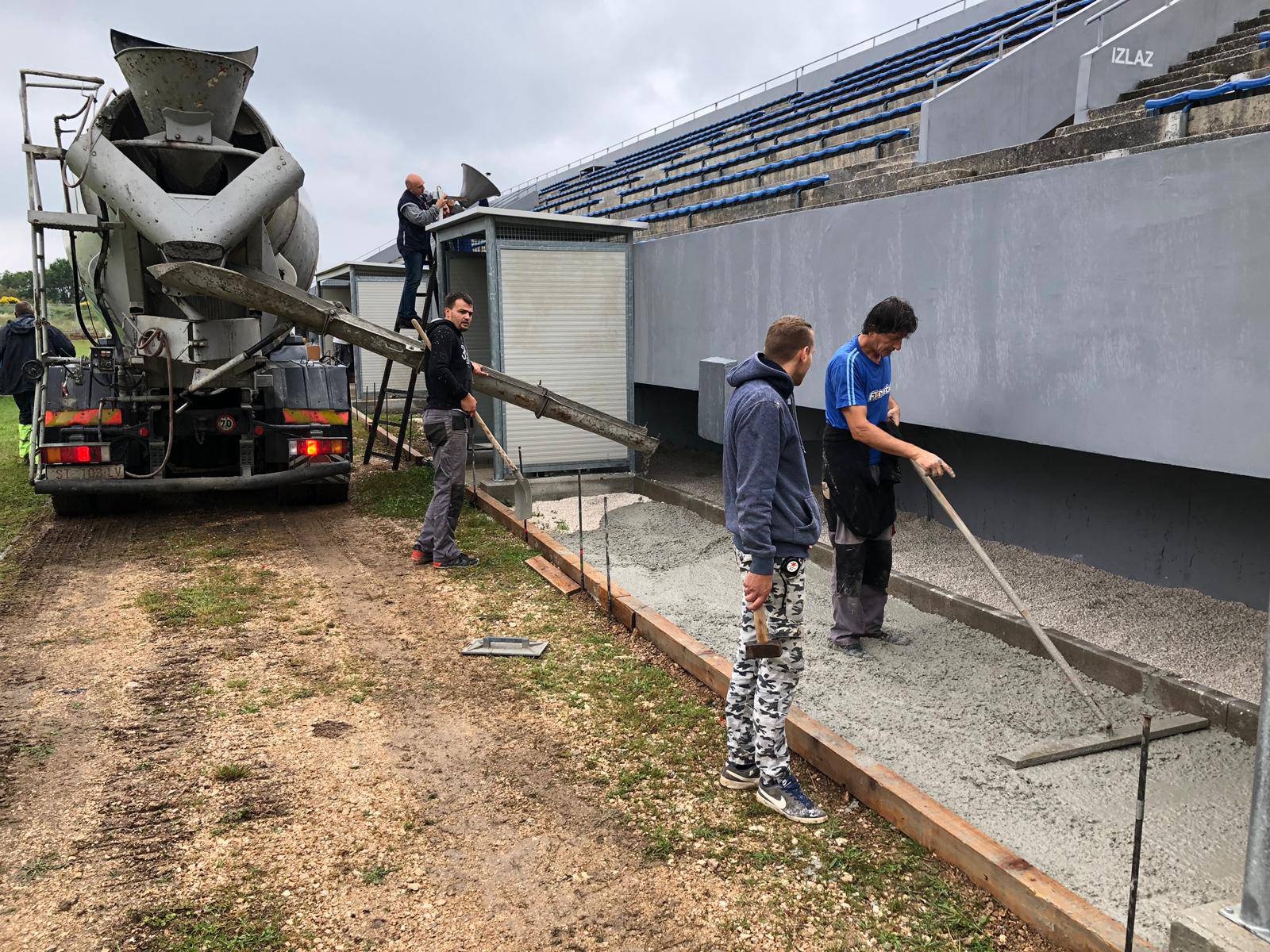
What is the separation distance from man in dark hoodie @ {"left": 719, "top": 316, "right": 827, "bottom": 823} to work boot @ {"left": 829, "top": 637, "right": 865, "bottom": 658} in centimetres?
152

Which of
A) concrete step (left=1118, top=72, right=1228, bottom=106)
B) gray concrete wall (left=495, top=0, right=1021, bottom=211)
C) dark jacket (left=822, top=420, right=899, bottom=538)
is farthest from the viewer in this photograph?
gray concrete wall (left=495, top=0, right=1021, bottom=211)

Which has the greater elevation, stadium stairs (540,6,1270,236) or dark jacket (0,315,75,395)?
stadium stairs (540,6,1270,236)

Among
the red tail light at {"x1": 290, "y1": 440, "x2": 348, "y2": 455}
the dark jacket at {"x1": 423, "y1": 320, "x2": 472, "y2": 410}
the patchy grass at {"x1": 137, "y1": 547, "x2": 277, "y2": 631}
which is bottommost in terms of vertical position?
the patchy grass at {"x1": 137, "y1": 547, "x2": 277, "y2": 631}

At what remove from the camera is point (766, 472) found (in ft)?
10.5

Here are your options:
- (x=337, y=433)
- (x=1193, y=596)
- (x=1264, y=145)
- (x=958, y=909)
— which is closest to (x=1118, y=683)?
(x=1193, y=596)

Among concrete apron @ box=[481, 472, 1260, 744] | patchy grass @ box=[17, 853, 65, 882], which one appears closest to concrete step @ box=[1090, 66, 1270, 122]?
concrete apron @ box=[481, 472, 1260, 744]

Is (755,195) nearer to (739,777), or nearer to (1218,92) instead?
(1218,92)

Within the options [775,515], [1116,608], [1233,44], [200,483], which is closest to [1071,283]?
[1116,608]

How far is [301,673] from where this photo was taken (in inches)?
188

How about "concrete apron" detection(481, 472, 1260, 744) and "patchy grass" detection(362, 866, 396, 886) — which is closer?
"patchy grass" detection(362, 866, 396, 886)

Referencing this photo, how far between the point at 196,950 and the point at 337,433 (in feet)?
20.7

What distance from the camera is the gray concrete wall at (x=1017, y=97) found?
802cm

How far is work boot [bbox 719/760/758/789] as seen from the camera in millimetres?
3488

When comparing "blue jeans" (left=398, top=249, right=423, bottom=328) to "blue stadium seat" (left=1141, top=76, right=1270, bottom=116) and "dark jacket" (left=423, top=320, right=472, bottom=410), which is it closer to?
"dark jacket" (left=423, top=320, right=472, bottom=410)
